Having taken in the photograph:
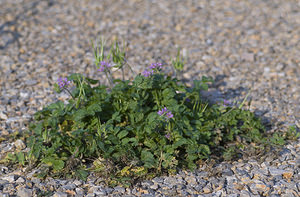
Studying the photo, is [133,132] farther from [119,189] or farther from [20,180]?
[20,180]

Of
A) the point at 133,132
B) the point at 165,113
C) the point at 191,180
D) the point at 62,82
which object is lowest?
the point at 191,180

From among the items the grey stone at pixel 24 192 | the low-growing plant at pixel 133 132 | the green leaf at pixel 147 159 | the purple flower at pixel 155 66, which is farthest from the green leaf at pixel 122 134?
the grey stone at pixel 24 192

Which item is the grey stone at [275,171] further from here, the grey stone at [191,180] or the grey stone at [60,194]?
the grey stone at [60,194]

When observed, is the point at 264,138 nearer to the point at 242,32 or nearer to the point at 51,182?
the point at 51,182

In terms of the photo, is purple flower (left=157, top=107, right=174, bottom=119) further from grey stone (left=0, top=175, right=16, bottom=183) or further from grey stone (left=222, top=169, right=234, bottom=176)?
grey stone (left=0, top=175, right=16, bottom=183)

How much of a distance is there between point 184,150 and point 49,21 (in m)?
3.61

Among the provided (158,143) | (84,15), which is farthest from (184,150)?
(84,15)

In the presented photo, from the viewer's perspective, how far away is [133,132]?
347cm

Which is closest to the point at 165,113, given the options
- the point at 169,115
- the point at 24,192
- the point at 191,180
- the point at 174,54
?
the point at 169,115

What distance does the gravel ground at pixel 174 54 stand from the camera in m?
3.17

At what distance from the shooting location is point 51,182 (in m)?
3.17

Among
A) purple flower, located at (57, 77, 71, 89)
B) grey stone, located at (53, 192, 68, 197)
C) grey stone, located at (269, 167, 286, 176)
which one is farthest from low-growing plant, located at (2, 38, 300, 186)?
grey stone, located at (269, 167, 286, 176)

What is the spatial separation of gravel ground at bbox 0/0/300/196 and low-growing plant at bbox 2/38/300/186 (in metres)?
0.14

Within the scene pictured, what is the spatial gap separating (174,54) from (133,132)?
2178mm
